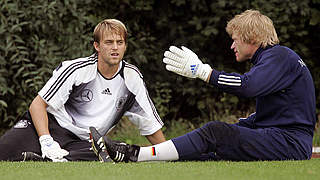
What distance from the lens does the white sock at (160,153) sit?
4.97 m

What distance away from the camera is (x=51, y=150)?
5672 mm

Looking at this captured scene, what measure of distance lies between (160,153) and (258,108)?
3.29 ft

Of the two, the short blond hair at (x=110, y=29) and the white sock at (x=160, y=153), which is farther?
the short blond hair at (x=110, y=29)

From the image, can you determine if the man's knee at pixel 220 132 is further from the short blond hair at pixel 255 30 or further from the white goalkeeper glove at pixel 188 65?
the short blond hair at pixel 255 30

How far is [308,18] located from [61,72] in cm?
511

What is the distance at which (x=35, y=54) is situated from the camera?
8.87 metres

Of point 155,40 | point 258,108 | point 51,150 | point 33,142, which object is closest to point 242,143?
point 258,108

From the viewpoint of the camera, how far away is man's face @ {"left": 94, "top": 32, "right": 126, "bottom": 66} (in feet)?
19.8

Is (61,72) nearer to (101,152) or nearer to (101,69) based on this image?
(101,69)

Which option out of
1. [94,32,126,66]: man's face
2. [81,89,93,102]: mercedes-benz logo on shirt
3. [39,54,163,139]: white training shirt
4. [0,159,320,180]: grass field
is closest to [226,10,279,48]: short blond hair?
[0,159,320,180]: grass field

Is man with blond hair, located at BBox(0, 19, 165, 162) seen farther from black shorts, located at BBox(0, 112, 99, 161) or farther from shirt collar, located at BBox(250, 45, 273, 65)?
shirt collar, located at BBox(250, 45, 273, 65)

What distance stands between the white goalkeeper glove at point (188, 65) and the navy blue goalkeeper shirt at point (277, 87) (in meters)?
0.08

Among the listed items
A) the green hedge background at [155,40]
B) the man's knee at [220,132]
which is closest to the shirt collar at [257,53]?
the man's knee at [220,132]

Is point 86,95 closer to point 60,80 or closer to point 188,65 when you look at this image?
point 60,80
